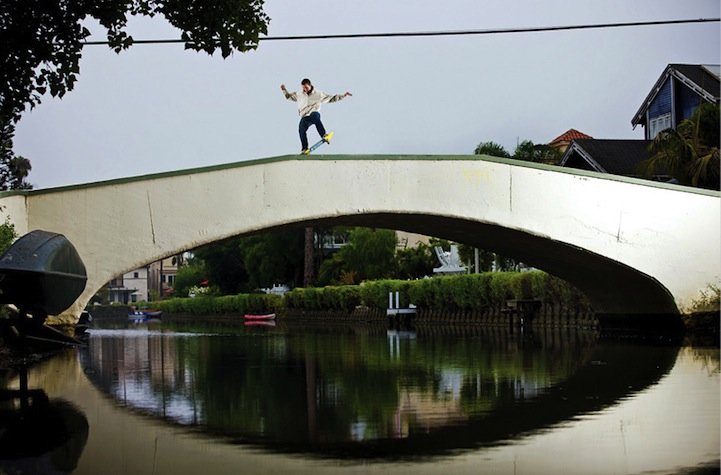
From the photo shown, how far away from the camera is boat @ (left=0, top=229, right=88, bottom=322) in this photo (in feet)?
59.7

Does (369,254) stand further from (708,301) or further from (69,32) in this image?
(69,32)

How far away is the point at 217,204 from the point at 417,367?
6555 mm

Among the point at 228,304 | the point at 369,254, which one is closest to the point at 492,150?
the point at 369,254

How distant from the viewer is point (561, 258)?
25312 mm

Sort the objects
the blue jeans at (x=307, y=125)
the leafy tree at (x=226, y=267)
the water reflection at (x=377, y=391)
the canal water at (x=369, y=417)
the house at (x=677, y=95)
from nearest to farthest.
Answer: the canal water at (x=369, y=417) < the water reflection at (x=377, y=391) < the blue jeans at (x=307, y=125) < the house at (x=677, y=95) < the leafy tree at (x=226, y=267)

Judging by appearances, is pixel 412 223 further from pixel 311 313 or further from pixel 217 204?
pixel 311 313

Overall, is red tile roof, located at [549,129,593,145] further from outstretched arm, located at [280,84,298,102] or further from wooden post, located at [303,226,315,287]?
outstretched arm, located at [280,84,298,102]

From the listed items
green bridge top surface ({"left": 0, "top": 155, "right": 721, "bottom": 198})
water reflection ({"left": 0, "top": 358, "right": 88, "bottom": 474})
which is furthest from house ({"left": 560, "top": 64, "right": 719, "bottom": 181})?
water reflection ({"left": 0, "top": 358, "right": 88, "bottom": 474})

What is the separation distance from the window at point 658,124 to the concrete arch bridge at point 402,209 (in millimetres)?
21748

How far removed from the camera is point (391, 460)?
23.6 ft

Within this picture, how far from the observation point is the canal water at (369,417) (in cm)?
714

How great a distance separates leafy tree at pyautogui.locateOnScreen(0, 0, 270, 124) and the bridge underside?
40.1ft

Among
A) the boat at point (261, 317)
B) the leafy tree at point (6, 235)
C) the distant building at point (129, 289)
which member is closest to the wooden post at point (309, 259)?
the boat at point (261, 317)

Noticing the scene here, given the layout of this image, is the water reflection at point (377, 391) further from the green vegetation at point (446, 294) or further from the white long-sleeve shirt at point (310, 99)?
→ the green vegetation at point (446, 294)
